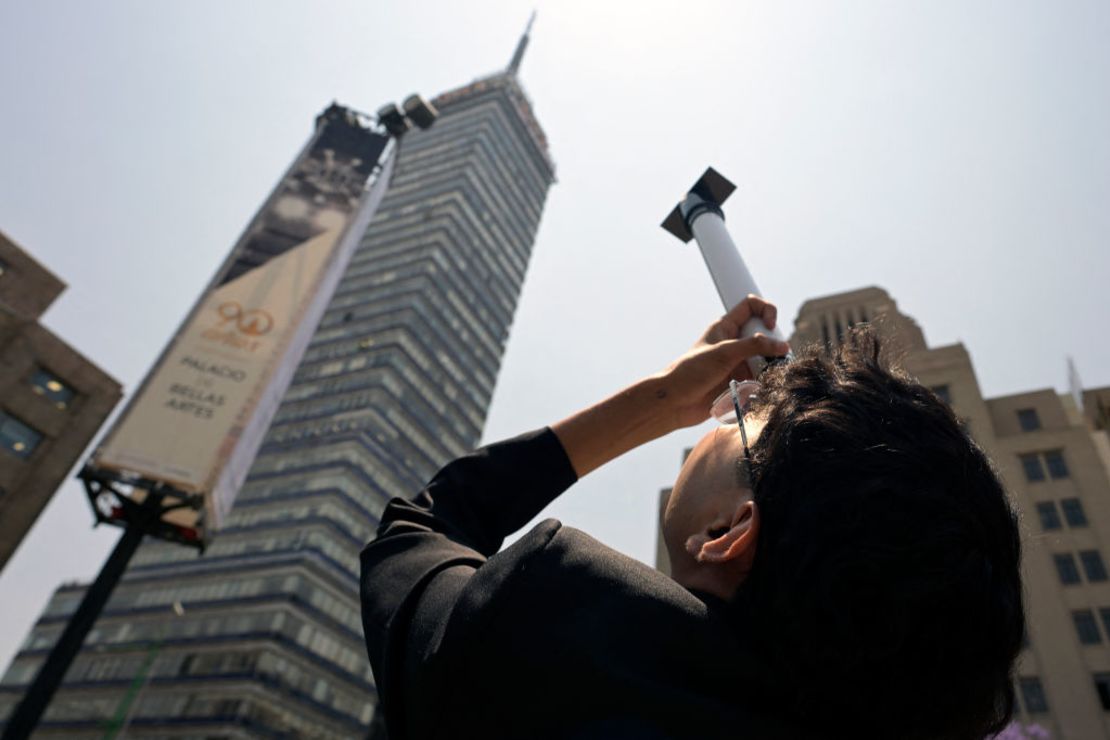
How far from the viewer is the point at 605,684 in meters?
0.90

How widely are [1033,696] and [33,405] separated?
1880 inches

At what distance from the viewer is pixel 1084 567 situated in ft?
105

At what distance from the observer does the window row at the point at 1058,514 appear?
3350cm

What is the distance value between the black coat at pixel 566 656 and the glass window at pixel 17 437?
3878 centimetres

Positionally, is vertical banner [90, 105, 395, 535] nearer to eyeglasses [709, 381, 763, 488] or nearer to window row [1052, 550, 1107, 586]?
eyeglasses [709, 381, 763, 488]

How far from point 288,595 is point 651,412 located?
229ft

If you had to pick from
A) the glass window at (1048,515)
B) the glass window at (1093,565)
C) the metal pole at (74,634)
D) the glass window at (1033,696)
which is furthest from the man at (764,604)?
the glass window at (1048,515)

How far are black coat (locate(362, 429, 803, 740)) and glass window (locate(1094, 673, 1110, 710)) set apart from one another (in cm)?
3814

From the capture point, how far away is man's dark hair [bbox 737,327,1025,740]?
0.98 metres

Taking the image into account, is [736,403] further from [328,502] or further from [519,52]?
[519,52]

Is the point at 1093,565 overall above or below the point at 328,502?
below

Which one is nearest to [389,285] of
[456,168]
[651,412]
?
[456,168]

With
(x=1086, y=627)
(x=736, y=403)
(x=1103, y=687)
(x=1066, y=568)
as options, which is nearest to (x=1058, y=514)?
(x=1066, y=568)

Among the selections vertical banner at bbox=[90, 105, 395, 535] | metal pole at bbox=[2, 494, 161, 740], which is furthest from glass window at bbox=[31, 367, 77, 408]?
vertical banner at bbox=[90, 105, 395, 535]
